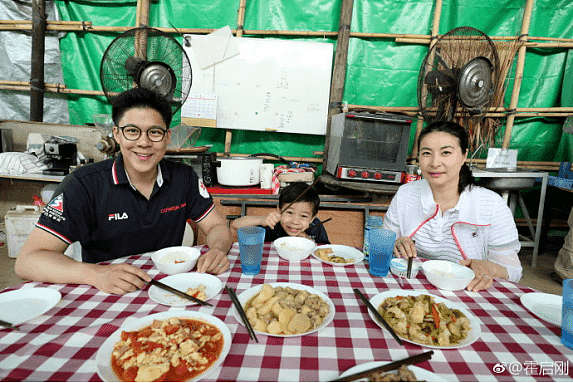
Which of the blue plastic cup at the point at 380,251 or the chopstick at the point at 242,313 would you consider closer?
the chopstick at the point at 242,313

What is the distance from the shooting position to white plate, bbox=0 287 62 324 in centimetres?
92

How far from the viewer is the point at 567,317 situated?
88cm

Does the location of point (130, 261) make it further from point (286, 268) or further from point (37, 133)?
point (37, 133)

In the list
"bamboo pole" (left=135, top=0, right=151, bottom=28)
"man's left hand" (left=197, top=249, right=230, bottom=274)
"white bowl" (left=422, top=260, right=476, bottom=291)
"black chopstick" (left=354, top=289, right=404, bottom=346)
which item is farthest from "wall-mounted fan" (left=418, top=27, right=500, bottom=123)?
"bamboo pole" (left=135, top=0, right=151, bottom=28)

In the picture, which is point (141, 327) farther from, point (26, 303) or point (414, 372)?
point (414, 372)

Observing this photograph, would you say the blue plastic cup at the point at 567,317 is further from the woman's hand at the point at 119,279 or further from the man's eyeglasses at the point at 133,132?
the man's eyeglasses at the point at 133,132

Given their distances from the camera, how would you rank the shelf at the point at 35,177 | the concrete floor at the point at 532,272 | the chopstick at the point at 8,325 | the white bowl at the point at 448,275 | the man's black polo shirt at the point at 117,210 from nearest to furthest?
1. the chopstick at the point at 8,325
2. the white bowl at the point at 448,275
3. the man's black polo shirt at the point at 117,210
4. the concrete floor at the point at 532,272
5. the shelf at the point at 35,177

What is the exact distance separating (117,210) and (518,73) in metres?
4.79

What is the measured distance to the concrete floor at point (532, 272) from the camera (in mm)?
3027

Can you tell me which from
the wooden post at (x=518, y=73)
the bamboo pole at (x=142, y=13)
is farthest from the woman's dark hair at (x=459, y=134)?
the bamboo pole at (x=142, y=13)

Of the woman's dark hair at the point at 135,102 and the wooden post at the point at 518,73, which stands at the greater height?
the wooden post at the point at 518,73

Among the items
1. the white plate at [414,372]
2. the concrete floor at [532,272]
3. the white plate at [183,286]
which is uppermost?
the white plate at [414,372]

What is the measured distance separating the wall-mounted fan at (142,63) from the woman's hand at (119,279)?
184 centimetres

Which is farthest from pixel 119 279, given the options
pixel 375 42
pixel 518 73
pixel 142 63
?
pixel 518 73
